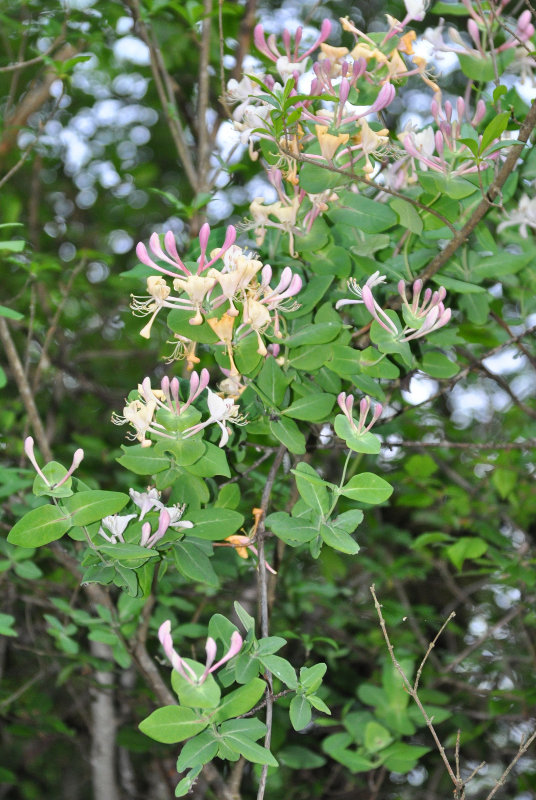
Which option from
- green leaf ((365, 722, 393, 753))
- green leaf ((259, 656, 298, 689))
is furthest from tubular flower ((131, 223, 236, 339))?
green leaf ((365, 722, 393, 753))

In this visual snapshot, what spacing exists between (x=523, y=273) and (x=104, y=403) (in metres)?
1.57

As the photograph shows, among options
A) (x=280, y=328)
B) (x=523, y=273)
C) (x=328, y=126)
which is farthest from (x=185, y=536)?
(x=523, y=273)

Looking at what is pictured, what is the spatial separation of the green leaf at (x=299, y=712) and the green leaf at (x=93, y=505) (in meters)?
0.24

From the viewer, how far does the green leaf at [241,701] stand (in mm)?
724

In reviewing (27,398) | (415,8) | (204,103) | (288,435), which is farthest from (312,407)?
(204,103)

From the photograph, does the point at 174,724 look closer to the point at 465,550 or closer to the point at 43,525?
the point at 43,525

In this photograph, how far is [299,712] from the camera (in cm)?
78

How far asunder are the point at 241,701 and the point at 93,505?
23 cm

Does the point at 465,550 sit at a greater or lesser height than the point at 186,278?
lesser

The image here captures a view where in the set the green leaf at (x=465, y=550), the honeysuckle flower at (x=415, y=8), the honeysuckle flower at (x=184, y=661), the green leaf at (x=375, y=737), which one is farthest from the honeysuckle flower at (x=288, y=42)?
the green leaf at (x=375, y=737)

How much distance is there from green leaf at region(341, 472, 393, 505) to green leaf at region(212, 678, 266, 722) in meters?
0.20

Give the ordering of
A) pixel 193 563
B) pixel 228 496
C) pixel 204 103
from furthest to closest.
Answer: pixel 204 103 → pixel 228 496 → pixel 193 563

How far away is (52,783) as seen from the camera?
2789 millimetres

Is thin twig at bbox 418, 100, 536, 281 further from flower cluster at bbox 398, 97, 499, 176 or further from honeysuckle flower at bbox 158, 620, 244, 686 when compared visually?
honeysuckle flower at bbox 158, 620, 244, 686
